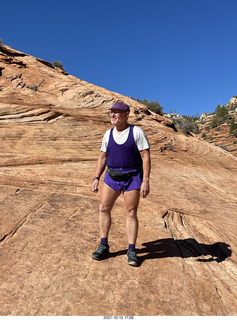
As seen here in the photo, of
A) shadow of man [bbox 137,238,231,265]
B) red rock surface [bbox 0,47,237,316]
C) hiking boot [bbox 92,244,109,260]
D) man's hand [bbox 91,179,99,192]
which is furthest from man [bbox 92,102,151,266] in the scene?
shadow of man [bbox 137,238,231,265]

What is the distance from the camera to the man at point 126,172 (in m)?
3.40

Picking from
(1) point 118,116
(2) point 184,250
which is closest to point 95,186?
(1) point 118,116

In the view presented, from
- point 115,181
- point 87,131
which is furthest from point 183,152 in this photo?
point 115,181

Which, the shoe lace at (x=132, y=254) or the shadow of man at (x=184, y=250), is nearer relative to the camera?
the shoe lace at (x=132, y=254)

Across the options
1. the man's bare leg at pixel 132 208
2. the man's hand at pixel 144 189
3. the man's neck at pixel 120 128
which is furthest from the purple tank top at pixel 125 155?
the man's bare leg at pixel 132 208

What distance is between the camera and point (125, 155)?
344 centimetres

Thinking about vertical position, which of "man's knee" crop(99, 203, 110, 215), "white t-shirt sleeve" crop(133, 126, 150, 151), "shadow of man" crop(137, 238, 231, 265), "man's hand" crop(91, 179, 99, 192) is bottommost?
"shadow of man" crop(137, 238, 231, 265)

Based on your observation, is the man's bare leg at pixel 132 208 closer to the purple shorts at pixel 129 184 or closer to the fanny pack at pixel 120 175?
the purple shorts at pixel 129 184

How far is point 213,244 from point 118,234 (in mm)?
1848

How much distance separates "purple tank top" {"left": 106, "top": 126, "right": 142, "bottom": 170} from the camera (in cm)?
341

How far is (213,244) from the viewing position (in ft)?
15.2

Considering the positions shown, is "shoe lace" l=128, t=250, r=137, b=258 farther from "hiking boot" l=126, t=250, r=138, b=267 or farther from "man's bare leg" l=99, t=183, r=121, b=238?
"man's bare leg" l=99, t=183, r=121, b=238

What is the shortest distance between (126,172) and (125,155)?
0.24 m

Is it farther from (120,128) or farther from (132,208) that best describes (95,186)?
(120,128)
